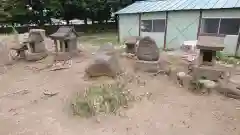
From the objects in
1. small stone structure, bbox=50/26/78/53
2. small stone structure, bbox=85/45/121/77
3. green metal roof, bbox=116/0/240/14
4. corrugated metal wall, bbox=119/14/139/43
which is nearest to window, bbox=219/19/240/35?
green metal roof, bbox=116/0/240/14

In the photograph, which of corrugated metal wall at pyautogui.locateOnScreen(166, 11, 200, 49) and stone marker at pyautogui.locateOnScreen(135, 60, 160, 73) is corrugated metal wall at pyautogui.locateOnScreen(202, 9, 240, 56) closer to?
corrugated metal wall at pyautogui.locateOnScreen(166, 11, 200, 49)

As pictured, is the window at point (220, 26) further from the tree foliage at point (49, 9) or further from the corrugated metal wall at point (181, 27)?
the tree foliage at point (49, 9)

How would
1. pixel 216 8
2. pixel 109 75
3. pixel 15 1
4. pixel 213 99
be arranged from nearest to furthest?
1. pixel 213 99
2. pixel 109 75
3. pixel 216 8
4. pixel 15 1

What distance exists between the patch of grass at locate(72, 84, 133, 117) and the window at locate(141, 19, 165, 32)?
311 inches

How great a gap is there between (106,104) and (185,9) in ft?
26.8

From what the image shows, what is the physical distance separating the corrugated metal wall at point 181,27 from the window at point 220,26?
1.55 feet

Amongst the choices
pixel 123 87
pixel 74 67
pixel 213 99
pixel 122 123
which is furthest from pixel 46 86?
pixel 213 99

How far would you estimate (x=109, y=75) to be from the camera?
20.6ft

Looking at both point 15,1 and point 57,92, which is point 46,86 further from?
point 15,1

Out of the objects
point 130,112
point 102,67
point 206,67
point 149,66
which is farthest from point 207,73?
point 102,67

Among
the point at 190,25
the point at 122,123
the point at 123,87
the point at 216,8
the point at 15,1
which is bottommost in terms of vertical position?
the point at 122,123

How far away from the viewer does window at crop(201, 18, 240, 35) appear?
9719 millimetres

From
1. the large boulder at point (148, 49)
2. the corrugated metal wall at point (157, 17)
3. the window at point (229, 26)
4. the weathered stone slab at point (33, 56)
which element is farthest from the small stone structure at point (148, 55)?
the corrugated metal wall at point (157, 17)

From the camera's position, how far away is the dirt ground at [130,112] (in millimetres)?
4145
